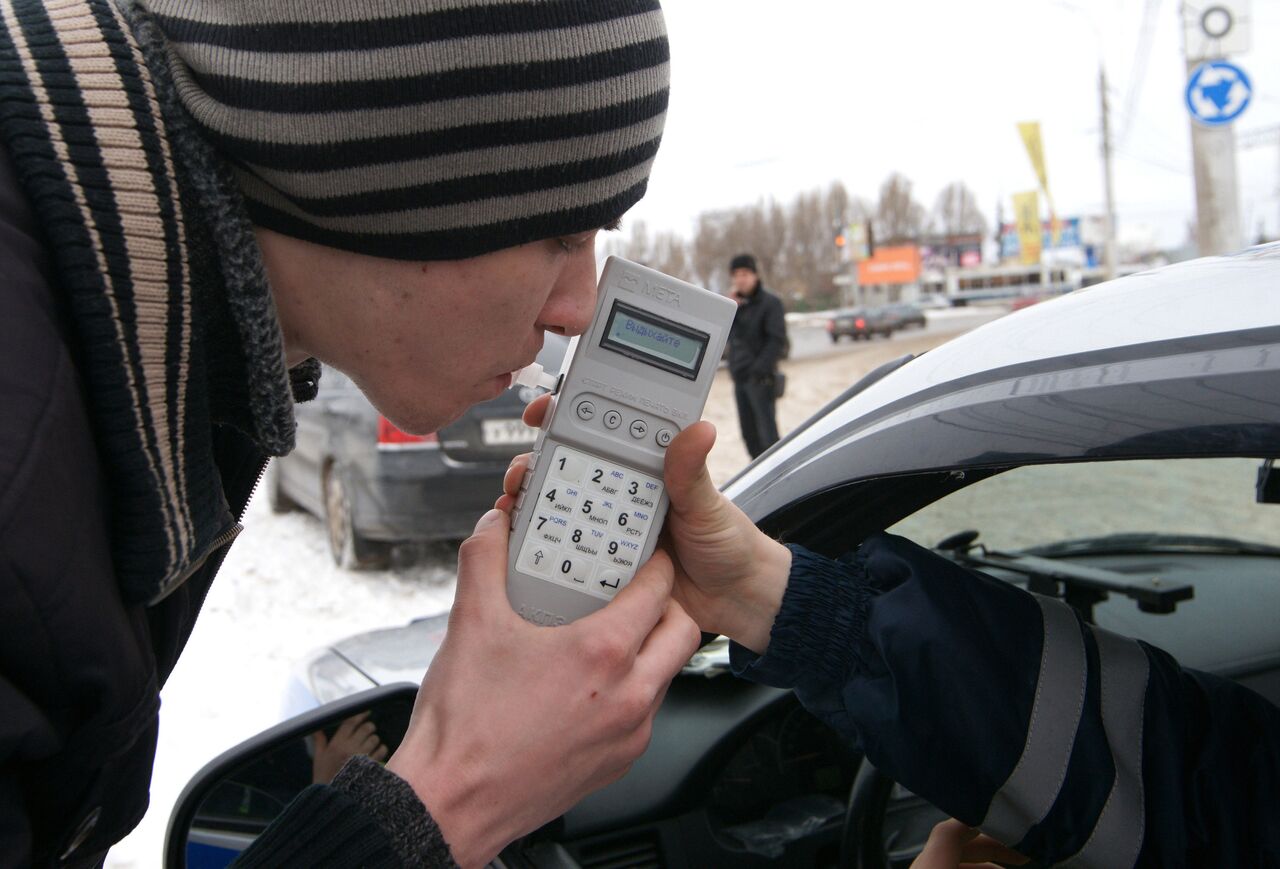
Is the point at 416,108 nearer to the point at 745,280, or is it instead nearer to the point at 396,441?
the point at 396,441

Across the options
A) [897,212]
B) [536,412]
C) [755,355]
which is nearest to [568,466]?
[536,412]

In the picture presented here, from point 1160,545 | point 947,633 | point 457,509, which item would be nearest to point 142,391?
point 947,633

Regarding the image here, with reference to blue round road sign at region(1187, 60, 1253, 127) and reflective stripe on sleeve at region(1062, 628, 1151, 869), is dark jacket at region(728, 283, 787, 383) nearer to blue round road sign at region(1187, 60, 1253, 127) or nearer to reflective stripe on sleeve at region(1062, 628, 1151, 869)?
blue round road sign at region(1187, 60, 1253, 127)

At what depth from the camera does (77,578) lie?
683 mm

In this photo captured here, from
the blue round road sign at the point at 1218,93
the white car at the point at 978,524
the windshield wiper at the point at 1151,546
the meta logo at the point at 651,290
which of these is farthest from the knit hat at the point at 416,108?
the blue round road sign at the point at 1218,93

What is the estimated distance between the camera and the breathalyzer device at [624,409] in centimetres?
111

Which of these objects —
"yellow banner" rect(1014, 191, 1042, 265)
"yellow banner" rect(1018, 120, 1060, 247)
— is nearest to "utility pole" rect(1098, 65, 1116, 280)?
"yellow banner" rect(1014, 191, 1042, 265)

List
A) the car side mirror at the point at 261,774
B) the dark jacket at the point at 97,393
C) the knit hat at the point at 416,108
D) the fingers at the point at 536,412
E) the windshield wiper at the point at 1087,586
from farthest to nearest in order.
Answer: the windshield wiper at the point at 1087,586 → the car side mirror at the point at 261,774 → the fingers at the point at 536,412 → the knit hat at the point at 416,108 → the dark jacket at the point at 97,393

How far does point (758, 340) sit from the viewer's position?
7.96 metres

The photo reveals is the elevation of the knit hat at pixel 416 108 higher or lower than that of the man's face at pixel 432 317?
higher

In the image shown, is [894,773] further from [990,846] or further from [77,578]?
[77,578]

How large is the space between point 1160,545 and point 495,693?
5.79ft

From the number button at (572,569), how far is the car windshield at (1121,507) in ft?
3.88

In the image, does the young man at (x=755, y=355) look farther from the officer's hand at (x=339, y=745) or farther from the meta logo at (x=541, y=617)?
the meta logo at (x=541, y=617)
